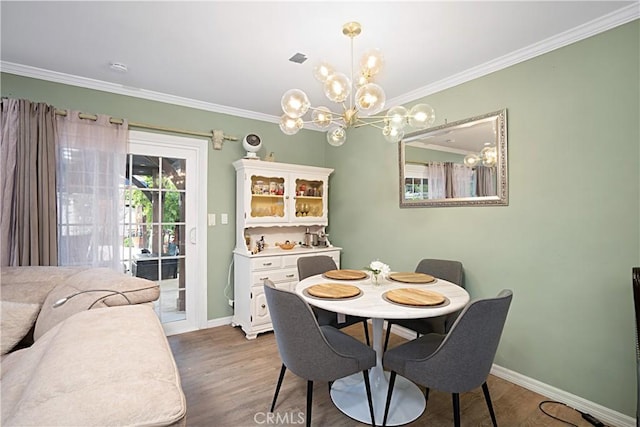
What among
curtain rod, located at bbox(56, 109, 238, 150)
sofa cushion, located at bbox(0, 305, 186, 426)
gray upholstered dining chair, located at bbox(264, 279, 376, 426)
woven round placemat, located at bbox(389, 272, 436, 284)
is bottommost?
gray upholstered dining chair, located at bbox(264, 279, 376, 426)

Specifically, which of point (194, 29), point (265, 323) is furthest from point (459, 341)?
point (194, 29)

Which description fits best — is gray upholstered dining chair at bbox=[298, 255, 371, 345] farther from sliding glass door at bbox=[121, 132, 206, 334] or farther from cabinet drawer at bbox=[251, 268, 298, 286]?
sliding glass door at bbox=[121, 132, 206, 334]

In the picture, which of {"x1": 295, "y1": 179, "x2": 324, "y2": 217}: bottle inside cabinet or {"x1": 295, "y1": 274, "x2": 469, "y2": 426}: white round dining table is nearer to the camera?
{"x1": 295, "y1": 274, "x2": 469, "y2": 426}: white round dining table

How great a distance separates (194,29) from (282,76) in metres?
0.84

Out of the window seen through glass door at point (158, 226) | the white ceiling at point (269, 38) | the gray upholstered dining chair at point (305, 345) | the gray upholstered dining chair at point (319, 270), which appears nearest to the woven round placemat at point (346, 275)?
the gray upholstered dining chair at point (319, 270)

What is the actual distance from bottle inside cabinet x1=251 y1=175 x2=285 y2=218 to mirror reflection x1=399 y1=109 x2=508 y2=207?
4.56ft

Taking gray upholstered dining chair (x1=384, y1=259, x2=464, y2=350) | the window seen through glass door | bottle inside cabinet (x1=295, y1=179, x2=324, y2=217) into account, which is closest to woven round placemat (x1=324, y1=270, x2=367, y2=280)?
gray upholstered dining chair (x1=384, y1=259, x2=464, y2=350)

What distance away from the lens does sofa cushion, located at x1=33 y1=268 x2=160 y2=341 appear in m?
1.58

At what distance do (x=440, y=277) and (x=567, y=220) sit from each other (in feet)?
3.22

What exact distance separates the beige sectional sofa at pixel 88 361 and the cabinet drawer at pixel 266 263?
139cm

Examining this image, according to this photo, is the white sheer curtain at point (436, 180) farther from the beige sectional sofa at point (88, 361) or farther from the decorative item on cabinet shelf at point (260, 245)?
the beige sectional sofa at point (88, 361)

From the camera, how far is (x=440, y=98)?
2.85 metres

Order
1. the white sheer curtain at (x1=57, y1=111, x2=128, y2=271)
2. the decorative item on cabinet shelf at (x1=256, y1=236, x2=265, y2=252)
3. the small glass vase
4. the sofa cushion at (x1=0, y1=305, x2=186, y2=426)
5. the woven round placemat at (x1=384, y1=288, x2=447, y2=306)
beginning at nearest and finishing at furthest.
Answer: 1. the sofa cushion at (x1=0, y1=305, x2=186, y2=426)
2. the woven round placemat at (x1=384, y1=288, x2=447, y2=306)
3. the small glass vase
4. the white sheer curtain at (x1=57, y1=111, x2=128, y2=271)
5. the decorative item on cabinet shelf at (x1=256, y1=236, x2=265, y2=252)

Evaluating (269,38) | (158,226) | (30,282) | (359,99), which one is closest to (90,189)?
(158,226)
